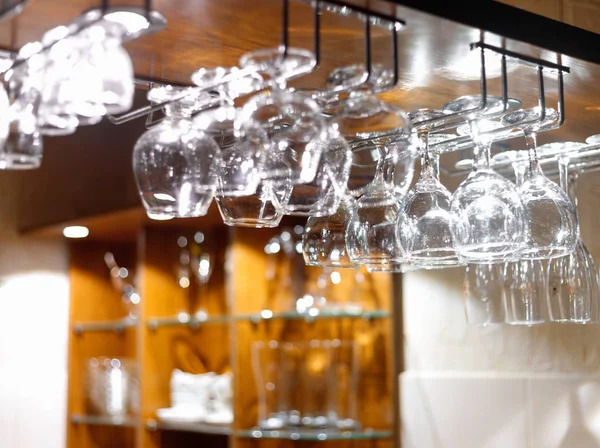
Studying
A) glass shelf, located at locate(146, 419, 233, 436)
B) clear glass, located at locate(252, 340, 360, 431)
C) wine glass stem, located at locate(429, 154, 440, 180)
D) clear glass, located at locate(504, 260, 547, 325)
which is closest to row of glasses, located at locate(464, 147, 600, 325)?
clear glass, located at locate(504, 260, 547, 325)

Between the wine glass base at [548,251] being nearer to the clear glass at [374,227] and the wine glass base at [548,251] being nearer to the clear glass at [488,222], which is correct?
the clear glass at [488,222]

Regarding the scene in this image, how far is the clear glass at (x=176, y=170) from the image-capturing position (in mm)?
950

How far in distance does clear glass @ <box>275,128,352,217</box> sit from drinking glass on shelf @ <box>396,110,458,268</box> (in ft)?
0.54

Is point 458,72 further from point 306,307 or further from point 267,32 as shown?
point 306,307

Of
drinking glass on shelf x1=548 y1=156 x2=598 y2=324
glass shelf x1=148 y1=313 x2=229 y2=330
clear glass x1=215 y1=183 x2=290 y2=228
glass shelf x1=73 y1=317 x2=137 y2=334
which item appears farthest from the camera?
glass shelf x1=73 y1=317 x2=137 y2=334

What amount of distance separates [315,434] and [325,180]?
70.6 inches

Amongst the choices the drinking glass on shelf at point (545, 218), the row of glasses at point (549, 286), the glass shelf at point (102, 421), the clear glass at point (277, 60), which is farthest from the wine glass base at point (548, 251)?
the glass shelf at point (102, 421)

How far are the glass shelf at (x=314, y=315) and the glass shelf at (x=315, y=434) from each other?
335 mm

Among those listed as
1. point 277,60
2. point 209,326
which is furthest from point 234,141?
point 209,326

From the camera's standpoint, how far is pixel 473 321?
5.79 ft

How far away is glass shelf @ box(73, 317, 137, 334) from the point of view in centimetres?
341

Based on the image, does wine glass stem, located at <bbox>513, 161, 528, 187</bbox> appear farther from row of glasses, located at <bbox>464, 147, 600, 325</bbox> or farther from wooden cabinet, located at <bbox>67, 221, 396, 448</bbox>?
wooden cabinet, located at <bbox>67, 221, 396, 448</bbox>

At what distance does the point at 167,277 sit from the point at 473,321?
1780 millimetres

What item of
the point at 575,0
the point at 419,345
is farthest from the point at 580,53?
Answer: the point at 419,345
